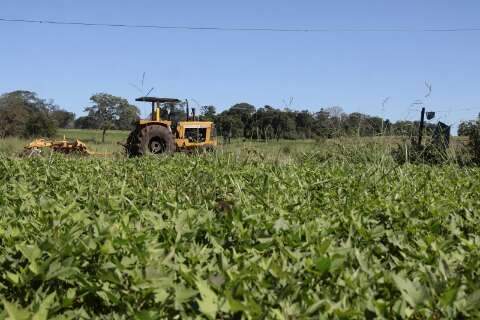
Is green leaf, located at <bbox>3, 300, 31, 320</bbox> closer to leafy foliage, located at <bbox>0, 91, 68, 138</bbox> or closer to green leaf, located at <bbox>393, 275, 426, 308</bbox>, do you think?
green leaf, located at <bbox>393, 275, 426, 308</bbox>

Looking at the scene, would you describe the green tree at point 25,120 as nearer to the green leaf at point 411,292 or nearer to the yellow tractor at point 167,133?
the yellow tractor at point 167,133

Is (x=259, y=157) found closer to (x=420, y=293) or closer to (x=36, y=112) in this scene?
(x=420, y=293)

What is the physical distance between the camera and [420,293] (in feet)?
4.63

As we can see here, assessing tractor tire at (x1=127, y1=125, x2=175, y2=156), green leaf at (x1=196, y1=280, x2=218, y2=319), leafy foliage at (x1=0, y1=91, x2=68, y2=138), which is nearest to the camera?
green leaf at (x1=196, y1=280, x2=218, y2=319)

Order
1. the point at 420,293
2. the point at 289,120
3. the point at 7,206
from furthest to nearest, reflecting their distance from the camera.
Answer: the point at 289,120 → the point at 7,206 → the point at 420,293

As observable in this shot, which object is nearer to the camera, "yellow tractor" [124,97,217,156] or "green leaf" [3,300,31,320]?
"green leaf" [3,300,31,320]

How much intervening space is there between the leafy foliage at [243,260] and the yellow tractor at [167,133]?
567 inches

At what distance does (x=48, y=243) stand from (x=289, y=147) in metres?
7.33

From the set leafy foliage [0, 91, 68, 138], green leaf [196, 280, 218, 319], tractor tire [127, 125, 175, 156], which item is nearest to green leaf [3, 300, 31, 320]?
green leaf [196, 280, 218, 319]

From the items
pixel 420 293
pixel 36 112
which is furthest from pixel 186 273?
pixel 36 112

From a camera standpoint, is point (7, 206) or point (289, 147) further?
point (289, 147)

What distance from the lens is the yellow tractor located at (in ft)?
60.6

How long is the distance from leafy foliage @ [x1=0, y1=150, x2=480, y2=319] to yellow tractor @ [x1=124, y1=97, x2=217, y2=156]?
14.4 metres

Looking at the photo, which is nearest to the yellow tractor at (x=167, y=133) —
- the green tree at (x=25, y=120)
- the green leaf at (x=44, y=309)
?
the green leaf at (x=44, y=309)
